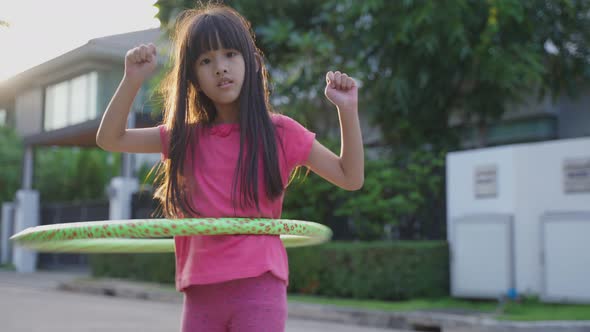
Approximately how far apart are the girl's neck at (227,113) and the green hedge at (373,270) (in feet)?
27.6

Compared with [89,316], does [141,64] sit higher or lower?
higher

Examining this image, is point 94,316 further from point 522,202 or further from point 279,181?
point 279,181

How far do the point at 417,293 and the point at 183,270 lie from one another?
8.65 metres

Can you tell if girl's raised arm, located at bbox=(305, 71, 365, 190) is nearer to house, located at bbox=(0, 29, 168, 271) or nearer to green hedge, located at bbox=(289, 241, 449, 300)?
green hedge, located at bbox=(289, 241, 449, 300)

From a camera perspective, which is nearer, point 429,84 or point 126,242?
point 126,242

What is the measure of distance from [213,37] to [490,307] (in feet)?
25.8

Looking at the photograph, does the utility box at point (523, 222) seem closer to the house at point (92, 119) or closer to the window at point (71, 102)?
the house at point (92, 119)

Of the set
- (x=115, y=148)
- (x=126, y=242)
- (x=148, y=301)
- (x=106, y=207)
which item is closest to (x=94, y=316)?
(x=148, y=301)

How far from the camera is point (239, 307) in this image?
2.23 metres

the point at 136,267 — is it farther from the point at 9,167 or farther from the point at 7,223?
the point at 9,167

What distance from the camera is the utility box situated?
30.7 feet

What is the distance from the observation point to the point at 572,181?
9602mm

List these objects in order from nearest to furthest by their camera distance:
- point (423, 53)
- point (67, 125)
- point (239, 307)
A: 1. point (239, 307)
2. point (423, 53)
3. point (67, 125)

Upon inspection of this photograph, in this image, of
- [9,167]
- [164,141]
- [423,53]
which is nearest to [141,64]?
[164,141]
